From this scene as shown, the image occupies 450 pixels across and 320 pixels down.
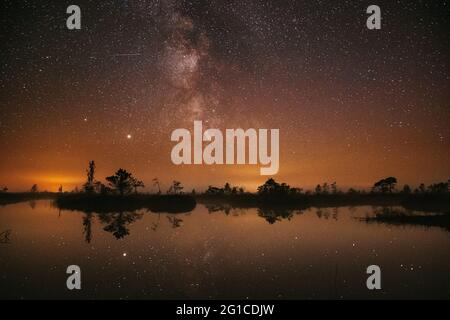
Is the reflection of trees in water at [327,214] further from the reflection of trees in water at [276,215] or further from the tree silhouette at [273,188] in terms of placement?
the tree silhouette at [273,188]

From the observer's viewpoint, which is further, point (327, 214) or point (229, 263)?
point (327, 214)

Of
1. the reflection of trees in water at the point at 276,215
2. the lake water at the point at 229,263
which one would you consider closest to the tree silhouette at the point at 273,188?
the reflection of trees in water at the point at 276,215

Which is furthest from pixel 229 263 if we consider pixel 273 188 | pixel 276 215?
pixel 273 188

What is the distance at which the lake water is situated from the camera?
1580 centimetres

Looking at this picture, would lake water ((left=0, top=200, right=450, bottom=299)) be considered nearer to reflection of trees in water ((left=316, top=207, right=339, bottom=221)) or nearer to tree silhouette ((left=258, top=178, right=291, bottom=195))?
reflection of trees in water ((left=316, top=207, right=339, bottom=221))

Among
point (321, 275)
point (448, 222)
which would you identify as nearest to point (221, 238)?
point (321, 275)

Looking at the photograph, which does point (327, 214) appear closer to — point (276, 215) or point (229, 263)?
point (276, 215)

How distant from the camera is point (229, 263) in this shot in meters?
21.0

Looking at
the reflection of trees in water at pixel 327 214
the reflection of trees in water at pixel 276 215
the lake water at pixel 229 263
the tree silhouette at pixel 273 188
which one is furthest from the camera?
the tree silhouette at pixel 273 188

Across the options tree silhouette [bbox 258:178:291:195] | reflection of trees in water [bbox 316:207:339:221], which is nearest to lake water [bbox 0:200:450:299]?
reflection of trees in water [bbox 316:207:339:221]

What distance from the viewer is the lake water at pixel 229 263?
622 inches
